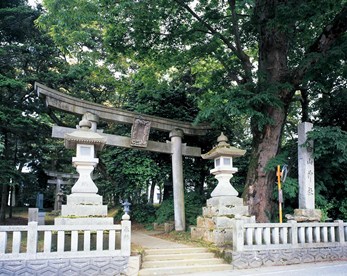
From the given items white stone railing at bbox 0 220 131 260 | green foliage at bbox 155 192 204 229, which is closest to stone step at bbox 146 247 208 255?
white stone railing at bbox 0 220 131 260

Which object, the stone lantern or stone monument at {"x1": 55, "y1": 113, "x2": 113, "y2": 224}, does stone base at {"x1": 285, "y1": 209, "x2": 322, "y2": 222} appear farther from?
stone monument at {"x1": 55, "y1": 113, "x2": 113, "y2": 224}

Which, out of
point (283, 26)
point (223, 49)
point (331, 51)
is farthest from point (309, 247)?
point (223, 49)

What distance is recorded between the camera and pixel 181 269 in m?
6.82

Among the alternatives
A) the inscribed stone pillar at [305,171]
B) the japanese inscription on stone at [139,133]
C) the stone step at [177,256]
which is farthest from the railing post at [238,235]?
the japanese inscription on stone at [139,133]

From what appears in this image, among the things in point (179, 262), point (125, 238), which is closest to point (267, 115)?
point (179, 262)

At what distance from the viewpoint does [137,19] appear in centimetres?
1114

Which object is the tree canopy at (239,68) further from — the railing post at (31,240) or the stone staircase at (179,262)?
the railing post at (31,240)

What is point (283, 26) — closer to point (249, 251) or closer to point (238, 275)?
point (249, 251)

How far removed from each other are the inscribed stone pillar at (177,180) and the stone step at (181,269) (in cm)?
482

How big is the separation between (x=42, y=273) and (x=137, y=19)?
28.5 feet

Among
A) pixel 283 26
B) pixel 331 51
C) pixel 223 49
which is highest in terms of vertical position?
pixel 223 49

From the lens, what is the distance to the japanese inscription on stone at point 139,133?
11.7 meters

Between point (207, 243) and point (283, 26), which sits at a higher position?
point (283, 26)

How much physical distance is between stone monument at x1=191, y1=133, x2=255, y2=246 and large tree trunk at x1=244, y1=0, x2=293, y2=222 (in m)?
1.29
